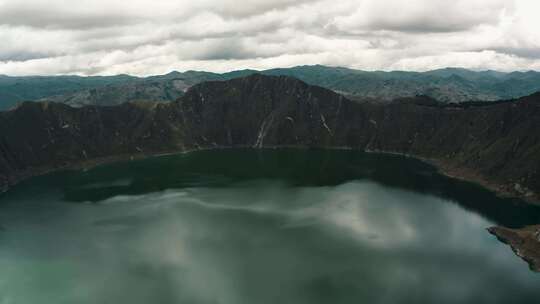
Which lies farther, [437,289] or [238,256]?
[238,256]

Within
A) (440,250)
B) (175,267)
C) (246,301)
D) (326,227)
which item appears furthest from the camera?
(326,227)

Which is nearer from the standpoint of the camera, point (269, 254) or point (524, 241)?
point (269, 254)

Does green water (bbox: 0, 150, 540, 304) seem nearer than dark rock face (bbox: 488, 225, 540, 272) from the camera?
Yes

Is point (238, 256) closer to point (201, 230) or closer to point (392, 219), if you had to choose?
point (201, 230)

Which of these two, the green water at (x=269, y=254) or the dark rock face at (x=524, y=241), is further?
the dark rock face at (x=524, y=241)

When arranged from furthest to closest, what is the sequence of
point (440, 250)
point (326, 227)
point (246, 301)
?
point (326, 227)
point (440, 250)
point (246, 301)

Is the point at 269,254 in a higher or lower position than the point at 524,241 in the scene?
higher

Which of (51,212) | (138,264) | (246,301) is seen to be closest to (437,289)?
(246,301)
